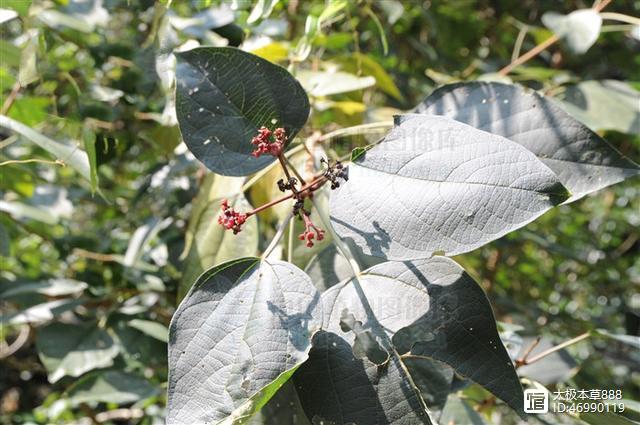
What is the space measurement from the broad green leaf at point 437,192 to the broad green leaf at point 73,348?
63cm

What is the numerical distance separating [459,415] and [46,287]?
711mm

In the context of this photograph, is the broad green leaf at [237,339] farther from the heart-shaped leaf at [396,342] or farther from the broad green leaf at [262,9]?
the broad green leaf at [262,9]

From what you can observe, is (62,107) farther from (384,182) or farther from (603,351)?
(603,351)

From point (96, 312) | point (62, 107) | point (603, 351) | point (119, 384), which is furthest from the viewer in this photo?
point (603, 351)

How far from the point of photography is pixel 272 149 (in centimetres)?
57

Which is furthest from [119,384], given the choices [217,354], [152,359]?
[217,354]

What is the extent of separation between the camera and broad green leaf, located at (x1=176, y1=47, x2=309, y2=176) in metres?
0.60

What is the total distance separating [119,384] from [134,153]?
931 millimetres

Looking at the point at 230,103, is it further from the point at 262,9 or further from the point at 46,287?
the point at 46,287

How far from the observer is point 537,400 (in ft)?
2.20

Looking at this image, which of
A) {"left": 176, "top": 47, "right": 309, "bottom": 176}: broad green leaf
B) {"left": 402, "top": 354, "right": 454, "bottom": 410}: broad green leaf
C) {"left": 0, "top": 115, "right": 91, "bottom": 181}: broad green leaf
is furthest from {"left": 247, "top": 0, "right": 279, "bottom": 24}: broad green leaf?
{"left": 402, "top": 354, "right": 454, "bottom": 410}: broad green leaf

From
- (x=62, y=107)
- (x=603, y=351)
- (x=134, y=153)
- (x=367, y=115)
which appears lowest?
(x=603, y=351)

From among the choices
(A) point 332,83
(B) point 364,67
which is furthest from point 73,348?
(B) point 364,67

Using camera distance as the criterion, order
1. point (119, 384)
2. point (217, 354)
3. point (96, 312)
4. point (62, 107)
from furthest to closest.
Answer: point (62, 107), point (96, 312), point (119, 384), point (217, 354)
